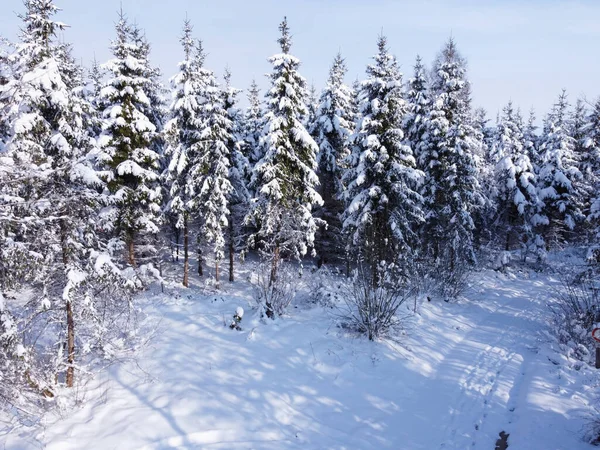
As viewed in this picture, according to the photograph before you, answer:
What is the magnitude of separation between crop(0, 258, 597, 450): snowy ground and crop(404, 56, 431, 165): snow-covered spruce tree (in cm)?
1263

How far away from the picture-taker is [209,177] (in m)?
21.4

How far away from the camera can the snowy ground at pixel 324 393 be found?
770 cm

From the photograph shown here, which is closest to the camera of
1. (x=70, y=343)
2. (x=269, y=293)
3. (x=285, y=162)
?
(x=70, y=343)

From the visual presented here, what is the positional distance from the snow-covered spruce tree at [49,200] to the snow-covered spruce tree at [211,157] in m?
11.1

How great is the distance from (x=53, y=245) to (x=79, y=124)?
307 cm

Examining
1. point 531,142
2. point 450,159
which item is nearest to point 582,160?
point 531,142

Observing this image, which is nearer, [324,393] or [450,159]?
[324,393]

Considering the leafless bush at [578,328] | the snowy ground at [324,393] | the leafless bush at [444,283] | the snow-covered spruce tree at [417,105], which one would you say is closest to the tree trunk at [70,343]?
the snowy ground at [324,393]

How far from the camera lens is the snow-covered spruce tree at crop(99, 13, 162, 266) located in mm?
18406

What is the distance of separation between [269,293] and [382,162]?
8.26m

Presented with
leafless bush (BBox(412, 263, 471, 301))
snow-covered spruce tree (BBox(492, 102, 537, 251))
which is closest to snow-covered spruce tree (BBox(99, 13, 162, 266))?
leafless bush (BBox(412, 263, 471, 301))

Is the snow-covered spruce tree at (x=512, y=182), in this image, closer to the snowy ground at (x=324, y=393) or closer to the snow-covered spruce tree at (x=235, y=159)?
the snowy ground at (x=324, y=393)

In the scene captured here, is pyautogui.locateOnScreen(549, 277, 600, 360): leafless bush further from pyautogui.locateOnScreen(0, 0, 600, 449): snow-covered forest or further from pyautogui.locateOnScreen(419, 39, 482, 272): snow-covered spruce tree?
pyautogui.locateOnScreen(419, 39, 482, 272): snow-covered spruce tree

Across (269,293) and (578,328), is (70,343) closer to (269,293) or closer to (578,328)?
(269,293)
